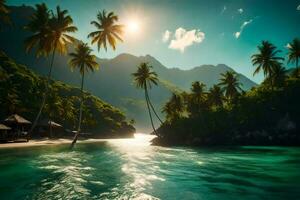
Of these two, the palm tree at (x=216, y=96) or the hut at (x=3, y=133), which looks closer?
the hut at (x=3, y=133)

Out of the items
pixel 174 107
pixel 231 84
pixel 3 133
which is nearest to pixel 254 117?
pixel 231 84

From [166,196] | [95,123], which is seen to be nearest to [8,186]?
[166,196]

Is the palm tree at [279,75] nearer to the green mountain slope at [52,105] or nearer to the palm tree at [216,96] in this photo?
the palm tree at [216,96]

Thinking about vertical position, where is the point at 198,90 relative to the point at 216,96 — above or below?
above

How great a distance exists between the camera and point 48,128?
68938mm

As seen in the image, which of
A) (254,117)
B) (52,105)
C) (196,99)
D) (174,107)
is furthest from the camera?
(174,107)

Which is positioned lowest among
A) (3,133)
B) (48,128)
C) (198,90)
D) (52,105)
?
(3,133)

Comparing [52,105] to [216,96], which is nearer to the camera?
[52,105]

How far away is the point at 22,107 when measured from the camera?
70375mm

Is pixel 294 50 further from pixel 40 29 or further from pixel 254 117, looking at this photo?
pixel 40 29

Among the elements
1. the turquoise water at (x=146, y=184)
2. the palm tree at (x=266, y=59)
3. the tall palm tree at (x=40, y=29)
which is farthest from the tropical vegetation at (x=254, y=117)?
the turquoise water at (x=146, y=184)

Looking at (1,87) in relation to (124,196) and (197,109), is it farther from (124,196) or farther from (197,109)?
(124,196)

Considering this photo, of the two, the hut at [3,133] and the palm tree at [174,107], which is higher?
the palm tree at [174,107]

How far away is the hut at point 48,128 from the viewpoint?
64562 mm
